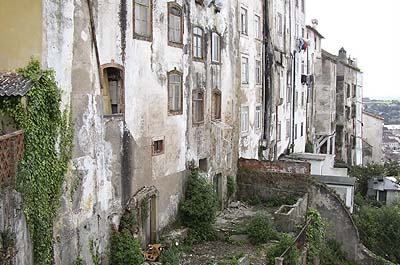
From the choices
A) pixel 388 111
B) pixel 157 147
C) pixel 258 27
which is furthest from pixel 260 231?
pixel 388 111

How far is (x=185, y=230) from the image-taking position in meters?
19.3

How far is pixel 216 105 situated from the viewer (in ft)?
77.7

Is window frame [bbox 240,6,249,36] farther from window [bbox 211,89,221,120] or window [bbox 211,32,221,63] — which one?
window [bbox 211,89,221,120]

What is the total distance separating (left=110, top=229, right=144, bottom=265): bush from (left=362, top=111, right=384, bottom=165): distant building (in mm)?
50817

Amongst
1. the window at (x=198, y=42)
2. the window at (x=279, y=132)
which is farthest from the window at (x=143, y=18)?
the window at (x=279, y=132)

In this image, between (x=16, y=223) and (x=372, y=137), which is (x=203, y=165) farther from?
(x=372, y=137)

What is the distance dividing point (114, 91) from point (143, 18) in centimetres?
278

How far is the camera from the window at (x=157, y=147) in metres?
18.0

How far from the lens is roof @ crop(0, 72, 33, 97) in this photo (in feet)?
37.3

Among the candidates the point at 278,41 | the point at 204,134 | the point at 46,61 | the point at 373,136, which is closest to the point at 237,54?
the point at 204,134

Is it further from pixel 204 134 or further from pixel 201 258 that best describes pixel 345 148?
pixel 201 258

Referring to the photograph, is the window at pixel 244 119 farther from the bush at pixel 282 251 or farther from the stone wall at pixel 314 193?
the bush at pixel 282 251

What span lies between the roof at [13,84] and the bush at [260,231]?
11048 mm

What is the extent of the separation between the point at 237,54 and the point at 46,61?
1433 cm
